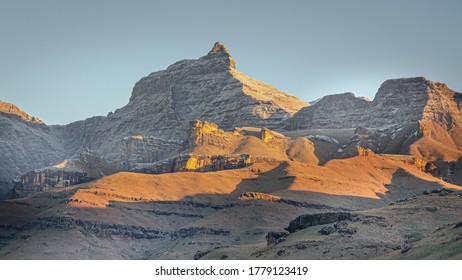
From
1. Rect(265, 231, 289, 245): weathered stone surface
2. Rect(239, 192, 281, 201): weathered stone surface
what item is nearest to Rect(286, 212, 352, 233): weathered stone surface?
Rect(265, 231, 289, 245): weathered stone surface

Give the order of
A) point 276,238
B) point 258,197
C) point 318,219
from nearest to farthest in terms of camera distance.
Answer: point 276,238
point 318,219
point 258,197

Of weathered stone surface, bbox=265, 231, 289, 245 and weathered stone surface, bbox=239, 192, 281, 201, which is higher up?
weathered stone surface, bbox=239, 192, 281, 201

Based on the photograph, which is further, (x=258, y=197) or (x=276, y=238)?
(x=258, y=197)

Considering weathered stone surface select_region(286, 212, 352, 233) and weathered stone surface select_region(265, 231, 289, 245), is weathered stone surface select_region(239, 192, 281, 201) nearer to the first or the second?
weathered stone surface select_region(286, 212, 352, 233)

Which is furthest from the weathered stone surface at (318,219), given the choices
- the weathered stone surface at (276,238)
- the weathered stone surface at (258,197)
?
the weathered stone surface at (258,197)

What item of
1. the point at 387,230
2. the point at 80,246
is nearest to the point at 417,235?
the point at 387,230

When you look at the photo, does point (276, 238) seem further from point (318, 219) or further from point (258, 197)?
point (258, 197)

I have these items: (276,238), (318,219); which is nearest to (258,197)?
(318,219)

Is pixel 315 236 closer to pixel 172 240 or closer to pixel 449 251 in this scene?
pixel 449 251

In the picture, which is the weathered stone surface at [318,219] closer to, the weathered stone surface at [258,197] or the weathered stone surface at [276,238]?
the weathered stone surface at [276,238]

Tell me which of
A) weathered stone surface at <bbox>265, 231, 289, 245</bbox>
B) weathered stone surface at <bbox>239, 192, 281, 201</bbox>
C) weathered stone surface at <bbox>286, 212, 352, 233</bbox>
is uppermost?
weathered stone surface at <bbox>239, 192, 281, 201</bbox>

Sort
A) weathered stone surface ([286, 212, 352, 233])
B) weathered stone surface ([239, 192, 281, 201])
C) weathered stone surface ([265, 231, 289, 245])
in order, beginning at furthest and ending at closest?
weathered stone surface ([239, 192, 281, 201]), weathered stone surface ([286, 212, 352, 233]), weathered stone surface ([265, 231, 289, 245])

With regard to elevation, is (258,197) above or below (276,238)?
above
